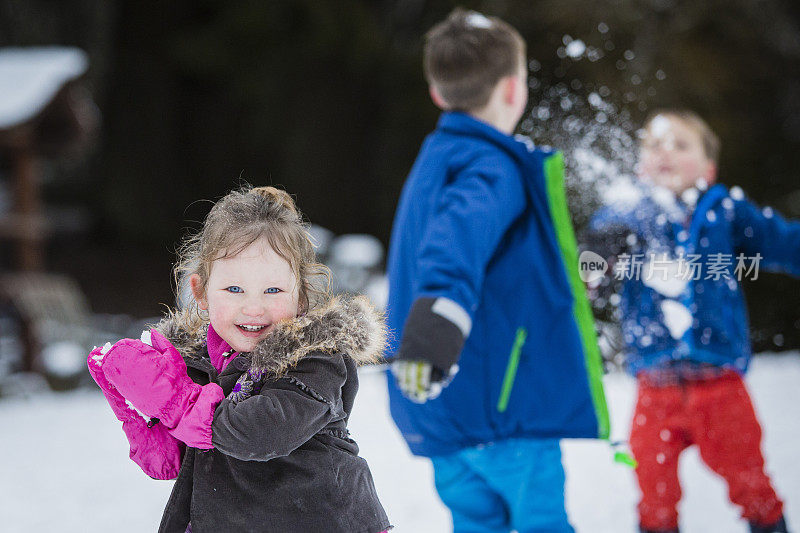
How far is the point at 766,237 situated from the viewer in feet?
8.11

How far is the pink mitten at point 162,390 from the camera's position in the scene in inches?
46.5

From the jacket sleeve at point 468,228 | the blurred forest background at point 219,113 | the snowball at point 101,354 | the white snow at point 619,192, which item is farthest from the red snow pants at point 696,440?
the blurred forest background at point 219,113

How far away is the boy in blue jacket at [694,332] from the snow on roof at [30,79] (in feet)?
20.9

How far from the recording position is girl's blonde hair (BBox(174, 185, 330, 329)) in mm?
1260

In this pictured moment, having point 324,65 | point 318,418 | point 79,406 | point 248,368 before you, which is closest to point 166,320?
point 248,368

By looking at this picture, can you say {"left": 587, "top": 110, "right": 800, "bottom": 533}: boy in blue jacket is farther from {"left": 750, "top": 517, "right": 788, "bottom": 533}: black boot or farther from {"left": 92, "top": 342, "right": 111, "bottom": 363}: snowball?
{"left": 92, "top": 342, "right": 111, "bottom": 363}: snowball

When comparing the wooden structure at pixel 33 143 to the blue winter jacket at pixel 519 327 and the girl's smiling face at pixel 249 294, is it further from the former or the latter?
the girl's smiling face at pixel 249 294

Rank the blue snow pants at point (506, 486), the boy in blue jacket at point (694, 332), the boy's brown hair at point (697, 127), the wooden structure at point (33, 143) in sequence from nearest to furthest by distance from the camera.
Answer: the blue snow pants at point (506, 486) < the boy in blue jacket at point (694, 332) < the boy's brown hair at point (697, 127) < the wooden structure at point (33, 143)

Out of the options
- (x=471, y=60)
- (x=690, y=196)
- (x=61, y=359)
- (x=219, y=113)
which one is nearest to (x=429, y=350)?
(x=471, y=60)

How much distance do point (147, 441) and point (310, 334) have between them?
0.31 meters

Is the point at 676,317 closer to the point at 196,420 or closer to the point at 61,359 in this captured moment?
the point at 196,420

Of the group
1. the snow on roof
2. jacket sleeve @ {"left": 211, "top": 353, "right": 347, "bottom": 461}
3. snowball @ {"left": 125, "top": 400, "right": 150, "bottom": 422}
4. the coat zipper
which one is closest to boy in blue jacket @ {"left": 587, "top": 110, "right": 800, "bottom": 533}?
the coat zipper

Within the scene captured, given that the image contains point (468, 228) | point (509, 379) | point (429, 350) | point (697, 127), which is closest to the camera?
point (429, 350)

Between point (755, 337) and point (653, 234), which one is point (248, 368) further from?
point (755, 337)
